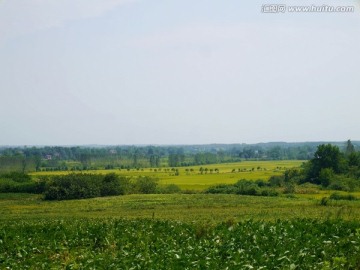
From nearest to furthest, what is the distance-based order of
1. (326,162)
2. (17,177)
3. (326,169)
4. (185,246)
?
(185,246) < (326,169) < (326,162) < (17,177)

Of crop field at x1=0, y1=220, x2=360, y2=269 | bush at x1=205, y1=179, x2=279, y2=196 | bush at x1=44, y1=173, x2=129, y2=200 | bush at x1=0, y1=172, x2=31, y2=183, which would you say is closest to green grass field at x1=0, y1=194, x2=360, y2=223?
bush at x1=44, y1=173, x2=129, y2=200

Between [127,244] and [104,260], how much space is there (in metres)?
3.80

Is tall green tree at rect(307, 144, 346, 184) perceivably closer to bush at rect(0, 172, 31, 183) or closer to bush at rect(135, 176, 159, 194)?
bush at rect(135, 176, 159, 194)

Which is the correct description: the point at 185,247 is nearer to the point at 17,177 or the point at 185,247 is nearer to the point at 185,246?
the point at 185,246

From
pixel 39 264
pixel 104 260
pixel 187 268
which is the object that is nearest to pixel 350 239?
pixel 187 268

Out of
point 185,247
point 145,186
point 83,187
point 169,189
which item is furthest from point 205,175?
point 185,247

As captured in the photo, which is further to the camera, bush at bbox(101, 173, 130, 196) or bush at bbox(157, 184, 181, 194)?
bush at bbox(101, 173, 130, 196)

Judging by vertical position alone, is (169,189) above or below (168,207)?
below

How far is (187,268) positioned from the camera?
37.4ft

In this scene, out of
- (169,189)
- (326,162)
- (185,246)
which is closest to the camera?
(185,246)

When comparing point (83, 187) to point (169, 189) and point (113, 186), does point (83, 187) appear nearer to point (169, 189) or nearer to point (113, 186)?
point (113, 186)

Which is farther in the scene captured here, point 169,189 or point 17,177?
point 17,177

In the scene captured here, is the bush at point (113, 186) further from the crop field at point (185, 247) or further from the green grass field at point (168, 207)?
the crop field at point (185, 247)

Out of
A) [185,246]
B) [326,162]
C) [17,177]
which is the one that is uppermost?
[326,162]
